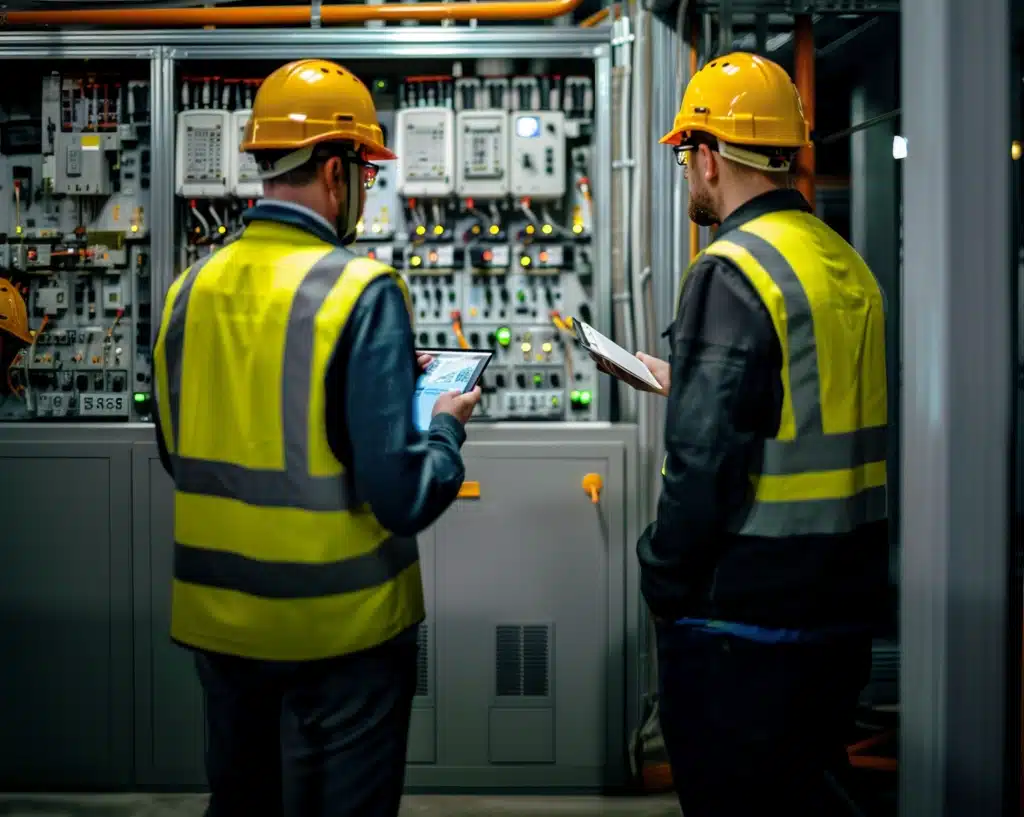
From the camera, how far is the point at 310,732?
165 centimetres

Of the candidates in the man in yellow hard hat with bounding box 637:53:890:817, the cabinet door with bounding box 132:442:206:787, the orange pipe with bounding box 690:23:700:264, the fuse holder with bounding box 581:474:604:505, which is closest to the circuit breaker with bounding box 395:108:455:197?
the orange pipe with bounding box 690:23:700:264

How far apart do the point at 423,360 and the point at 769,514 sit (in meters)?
0.72

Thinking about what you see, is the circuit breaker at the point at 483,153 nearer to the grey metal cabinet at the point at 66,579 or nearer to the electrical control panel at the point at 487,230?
the electrical control panel at the point at 487,230

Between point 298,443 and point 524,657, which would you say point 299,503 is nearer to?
point 298,443

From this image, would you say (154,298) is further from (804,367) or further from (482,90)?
(804,367)

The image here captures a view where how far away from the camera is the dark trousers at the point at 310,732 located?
5.41 feet

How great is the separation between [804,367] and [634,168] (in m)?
1.68

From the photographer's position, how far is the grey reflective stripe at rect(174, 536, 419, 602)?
5.43 feet

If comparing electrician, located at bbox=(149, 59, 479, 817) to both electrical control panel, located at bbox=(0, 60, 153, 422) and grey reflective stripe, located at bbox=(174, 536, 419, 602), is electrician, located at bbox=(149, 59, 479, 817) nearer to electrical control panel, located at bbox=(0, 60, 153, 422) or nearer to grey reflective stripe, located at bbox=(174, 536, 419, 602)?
grey reflective stripe, located at bbox=(174, 536, 419, 602)

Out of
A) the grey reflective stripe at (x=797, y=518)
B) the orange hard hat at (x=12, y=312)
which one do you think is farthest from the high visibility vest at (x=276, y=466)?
the orange hard hat at (x=12, y=312)

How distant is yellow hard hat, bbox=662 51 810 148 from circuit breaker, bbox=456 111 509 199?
1.38 metres

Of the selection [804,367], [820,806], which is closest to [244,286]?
[804,367]

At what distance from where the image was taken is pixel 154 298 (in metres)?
3.45

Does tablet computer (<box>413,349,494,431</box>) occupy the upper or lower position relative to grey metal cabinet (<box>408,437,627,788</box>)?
upper
